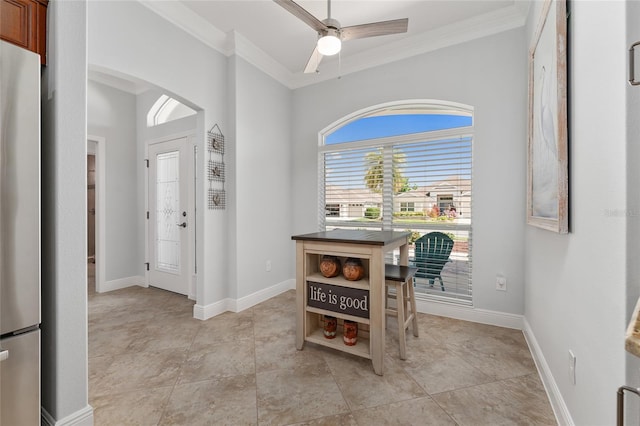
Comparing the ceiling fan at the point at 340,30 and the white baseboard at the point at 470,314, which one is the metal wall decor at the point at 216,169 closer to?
the ceiling fan at the point at 340,30

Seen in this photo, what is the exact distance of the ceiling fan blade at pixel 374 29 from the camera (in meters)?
1.92

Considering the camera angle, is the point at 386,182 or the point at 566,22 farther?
the point at 386,182

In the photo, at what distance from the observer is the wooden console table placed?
6.07 feet

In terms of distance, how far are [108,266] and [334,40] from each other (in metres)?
4.03

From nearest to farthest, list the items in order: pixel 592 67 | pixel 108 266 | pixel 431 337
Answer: pixel 592 67 < pixel 431 337 < pixel 108 266

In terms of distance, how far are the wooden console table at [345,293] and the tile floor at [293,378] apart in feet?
0.39

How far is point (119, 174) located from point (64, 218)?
3181mm

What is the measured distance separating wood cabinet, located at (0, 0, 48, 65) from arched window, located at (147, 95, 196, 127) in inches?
107

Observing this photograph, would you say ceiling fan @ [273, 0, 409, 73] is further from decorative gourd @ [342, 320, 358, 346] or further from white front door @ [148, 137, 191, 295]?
white front door @ [148, 137, 191, 295]

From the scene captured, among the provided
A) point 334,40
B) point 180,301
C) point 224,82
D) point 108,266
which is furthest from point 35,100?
point 108,266

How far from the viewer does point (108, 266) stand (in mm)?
3842

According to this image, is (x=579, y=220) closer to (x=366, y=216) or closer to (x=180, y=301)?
(x=366, y=216)

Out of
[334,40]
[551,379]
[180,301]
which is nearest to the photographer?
[551,379]

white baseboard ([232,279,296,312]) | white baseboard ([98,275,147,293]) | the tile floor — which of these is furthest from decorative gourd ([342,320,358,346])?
white baseboard ([98,275,147,293])
